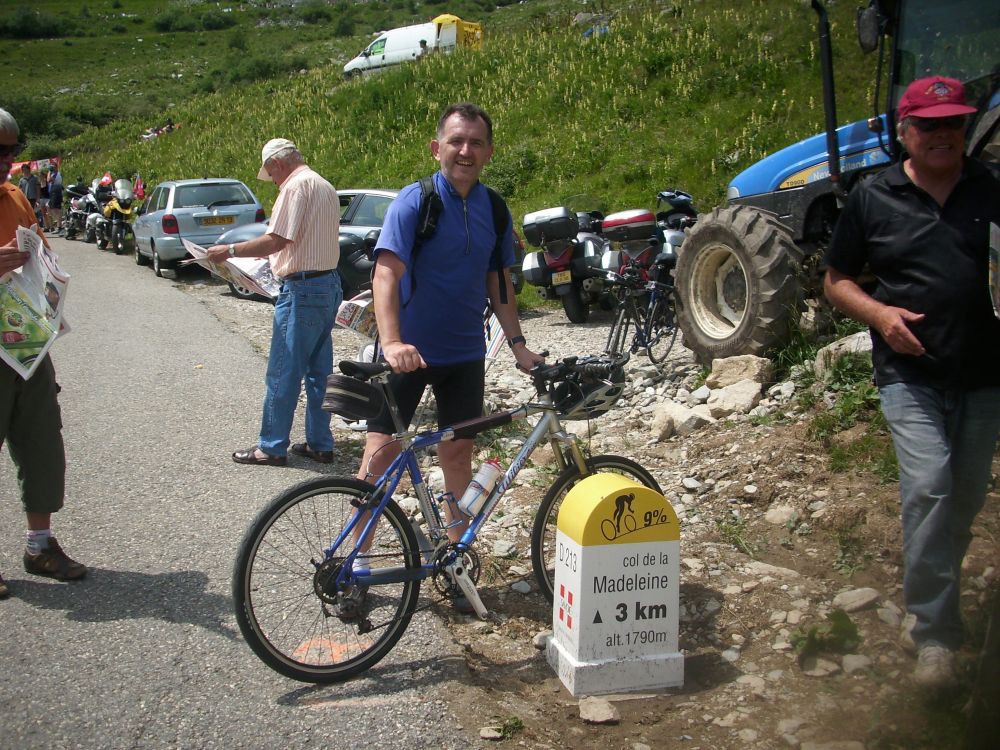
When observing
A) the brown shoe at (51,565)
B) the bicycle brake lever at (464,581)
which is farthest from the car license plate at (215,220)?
the bicycle brake lever at (464,581)

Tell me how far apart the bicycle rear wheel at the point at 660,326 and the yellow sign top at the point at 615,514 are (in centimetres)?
478

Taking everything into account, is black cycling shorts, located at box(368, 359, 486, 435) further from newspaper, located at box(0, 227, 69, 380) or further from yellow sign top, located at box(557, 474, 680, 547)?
newspaper, located at box(0, 227, 69, 380)

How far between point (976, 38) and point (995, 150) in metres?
0.83

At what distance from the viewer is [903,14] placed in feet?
19.8

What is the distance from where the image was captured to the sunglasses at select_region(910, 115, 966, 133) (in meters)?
3.41

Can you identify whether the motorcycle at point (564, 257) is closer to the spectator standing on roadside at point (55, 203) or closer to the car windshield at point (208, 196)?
the car windshield at point (208, 196)

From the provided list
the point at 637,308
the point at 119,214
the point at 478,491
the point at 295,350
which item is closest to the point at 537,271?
the point at 637,308

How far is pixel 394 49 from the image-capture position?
35.5 m

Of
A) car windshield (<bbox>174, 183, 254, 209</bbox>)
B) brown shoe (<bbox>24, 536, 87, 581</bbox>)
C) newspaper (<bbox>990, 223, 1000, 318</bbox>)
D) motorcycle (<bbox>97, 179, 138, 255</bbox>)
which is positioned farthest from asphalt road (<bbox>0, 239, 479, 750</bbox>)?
motorcycle (<bbox>97, 179, 138, 255</bbox>)

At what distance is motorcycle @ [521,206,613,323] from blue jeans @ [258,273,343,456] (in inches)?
170

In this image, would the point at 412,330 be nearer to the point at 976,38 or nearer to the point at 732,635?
the point at 732,635

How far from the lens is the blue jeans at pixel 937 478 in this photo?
11.1 ft

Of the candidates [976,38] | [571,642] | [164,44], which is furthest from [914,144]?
[164,44]

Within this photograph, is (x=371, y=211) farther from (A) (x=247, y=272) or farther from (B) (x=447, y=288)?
(B) (x=447, y=288)
